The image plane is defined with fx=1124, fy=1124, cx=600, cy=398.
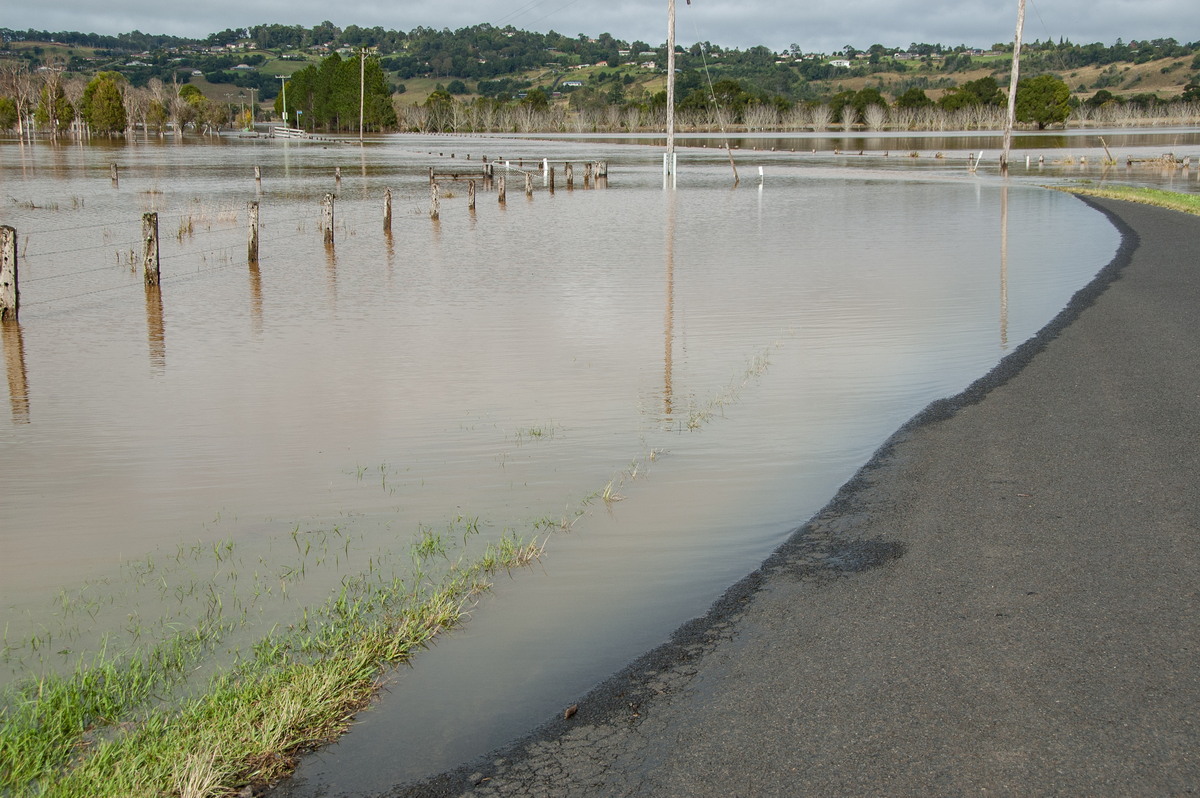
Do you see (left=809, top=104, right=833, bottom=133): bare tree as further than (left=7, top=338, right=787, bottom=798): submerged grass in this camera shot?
Yes

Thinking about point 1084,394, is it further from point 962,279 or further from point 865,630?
point 962,279

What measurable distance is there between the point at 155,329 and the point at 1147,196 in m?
29.0

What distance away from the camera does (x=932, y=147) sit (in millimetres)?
79062

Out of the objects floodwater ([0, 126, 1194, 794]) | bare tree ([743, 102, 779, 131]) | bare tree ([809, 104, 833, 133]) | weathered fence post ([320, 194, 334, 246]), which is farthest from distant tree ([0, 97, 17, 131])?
weathered fence post ([320, 194, 334, 246])

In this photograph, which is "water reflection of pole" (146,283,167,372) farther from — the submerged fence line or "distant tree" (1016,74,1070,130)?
"distant tree" (1016,74,1070,130)

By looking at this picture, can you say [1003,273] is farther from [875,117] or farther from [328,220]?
[875,117]

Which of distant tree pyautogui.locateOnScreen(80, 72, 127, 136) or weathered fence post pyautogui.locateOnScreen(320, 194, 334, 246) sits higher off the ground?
distant tree pyautogui.locateOnScreen(80, 72, 127, 136)

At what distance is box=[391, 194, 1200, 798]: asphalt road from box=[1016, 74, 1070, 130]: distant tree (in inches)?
4110

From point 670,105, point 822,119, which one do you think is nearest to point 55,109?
point 822,119

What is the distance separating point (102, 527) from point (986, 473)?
596 centimetres

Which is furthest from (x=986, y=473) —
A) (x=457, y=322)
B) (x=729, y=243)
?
(x=729, y=243)

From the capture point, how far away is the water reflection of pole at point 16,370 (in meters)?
11.3

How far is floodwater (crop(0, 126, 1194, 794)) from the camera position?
5.93 metres

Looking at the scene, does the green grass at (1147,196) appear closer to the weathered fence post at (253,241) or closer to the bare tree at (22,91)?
the weathered fence post at (253,241)
